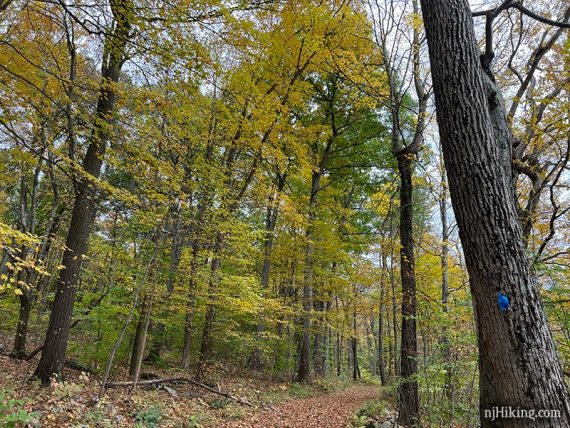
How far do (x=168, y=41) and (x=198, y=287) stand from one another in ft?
19.4

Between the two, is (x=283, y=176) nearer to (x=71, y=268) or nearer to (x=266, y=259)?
(x=266, y=259)

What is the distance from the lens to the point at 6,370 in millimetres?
6762

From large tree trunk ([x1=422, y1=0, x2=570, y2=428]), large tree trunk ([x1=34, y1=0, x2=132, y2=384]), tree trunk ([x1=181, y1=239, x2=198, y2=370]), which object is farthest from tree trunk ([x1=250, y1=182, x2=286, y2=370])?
large tree trunk ([x1=422, y1=0, x2=570, y2=428])

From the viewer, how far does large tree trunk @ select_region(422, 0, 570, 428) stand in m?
2.07

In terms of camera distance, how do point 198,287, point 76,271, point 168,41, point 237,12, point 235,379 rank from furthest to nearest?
point 235,379 → point 198,287 → point 76,271 → point 237,12 → point 168,41

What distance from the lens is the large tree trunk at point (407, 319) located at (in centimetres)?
575

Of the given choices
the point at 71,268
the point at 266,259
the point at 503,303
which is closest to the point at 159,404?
the point at 71,268

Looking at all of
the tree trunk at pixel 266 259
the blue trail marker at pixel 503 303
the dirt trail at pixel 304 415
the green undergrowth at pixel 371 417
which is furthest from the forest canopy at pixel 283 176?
the dirt trail at pixel 304 415

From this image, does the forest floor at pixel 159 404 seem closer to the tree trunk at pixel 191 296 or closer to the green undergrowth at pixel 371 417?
the green undergrowth at pixel 371 417

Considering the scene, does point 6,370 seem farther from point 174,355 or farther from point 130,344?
point 174,355

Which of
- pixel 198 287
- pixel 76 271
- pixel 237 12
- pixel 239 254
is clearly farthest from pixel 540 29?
pixel 76 271

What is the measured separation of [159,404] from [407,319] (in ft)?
15.6

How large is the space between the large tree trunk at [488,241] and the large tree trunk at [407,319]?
125 inches

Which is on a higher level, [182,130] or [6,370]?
[182,130]
